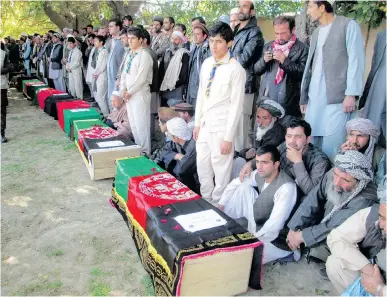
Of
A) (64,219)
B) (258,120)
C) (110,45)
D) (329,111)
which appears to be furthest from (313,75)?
(110,45)

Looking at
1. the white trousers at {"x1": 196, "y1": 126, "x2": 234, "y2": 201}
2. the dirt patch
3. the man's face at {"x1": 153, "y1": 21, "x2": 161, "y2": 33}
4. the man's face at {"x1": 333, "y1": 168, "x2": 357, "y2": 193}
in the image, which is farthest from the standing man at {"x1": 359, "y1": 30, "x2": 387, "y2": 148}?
the man's face at {"x1": 153, "y1": 21, "x2": 161, "y2": 33}

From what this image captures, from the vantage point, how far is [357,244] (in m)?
2.15

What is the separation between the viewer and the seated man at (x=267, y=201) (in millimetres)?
2682

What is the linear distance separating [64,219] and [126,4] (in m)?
8.74

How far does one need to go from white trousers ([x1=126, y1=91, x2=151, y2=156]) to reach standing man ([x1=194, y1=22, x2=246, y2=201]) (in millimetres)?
1651

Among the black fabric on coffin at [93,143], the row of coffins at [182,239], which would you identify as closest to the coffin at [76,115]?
the black fabric on coffin at [93,143]

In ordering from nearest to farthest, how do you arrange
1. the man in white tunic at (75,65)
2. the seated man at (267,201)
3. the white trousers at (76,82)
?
1. the seated man at (267,201)
2. the man in white tunic at (75,65)
3. the white trousers at (76,82)

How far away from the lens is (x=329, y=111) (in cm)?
324

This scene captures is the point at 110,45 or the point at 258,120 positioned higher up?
the point at 110,45

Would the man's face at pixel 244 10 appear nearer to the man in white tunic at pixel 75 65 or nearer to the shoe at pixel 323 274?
the shoe at pixel 323 274

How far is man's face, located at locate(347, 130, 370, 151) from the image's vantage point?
2.82 m

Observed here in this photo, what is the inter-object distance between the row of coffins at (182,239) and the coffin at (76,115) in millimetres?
2596

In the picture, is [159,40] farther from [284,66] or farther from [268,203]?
[268,203]

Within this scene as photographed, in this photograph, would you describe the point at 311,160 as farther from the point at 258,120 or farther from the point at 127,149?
the point at 127,149
